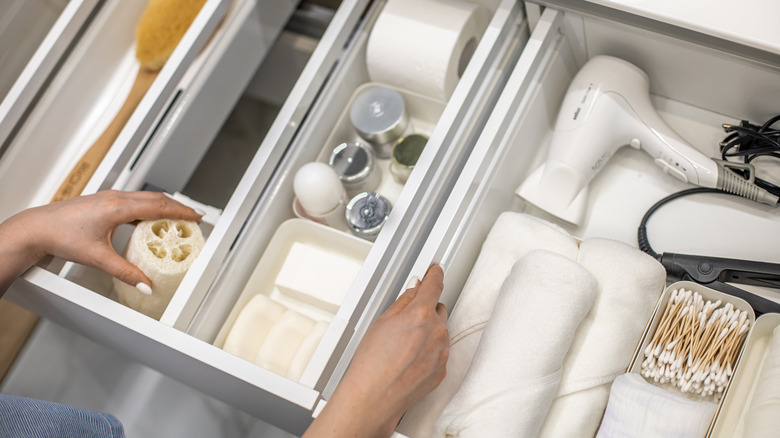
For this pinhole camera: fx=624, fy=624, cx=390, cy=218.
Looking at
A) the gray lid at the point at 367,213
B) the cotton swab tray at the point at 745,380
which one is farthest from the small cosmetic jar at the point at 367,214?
the cotton swab tray at the point at 745,380

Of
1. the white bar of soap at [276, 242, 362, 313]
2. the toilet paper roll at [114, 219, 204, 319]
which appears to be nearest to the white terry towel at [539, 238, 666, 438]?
the white bar of soap at [276, 242, 362, 313]

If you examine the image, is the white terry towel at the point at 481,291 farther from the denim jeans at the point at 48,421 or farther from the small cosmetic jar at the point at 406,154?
the denim jeans at the point at 48,421

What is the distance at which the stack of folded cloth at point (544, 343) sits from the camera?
0.69 meters

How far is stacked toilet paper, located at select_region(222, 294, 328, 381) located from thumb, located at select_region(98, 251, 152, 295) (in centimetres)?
14

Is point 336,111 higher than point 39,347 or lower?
higher

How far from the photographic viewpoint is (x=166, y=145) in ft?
3.38

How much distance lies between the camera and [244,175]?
0.88m

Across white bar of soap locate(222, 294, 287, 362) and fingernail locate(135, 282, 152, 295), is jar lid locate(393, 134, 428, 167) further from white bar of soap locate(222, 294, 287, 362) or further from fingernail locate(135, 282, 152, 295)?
fingernail locate(135, 282, 152, 295)

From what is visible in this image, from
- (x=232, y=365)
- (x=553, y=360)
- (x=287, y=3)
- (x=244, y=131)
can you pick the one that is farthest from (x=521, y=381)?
(x=244, y=131)

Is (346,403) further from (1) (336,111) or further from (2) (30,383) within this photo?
(2) (30,383)

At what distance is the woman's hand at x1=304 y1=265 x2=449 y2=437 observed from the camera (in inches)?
26.1

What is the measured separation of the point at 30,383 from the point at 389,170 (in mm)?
763

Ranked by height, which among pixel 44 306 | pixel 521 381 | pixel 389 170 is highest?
pixel 389 170

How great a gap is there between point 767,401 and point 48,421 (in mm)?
796
